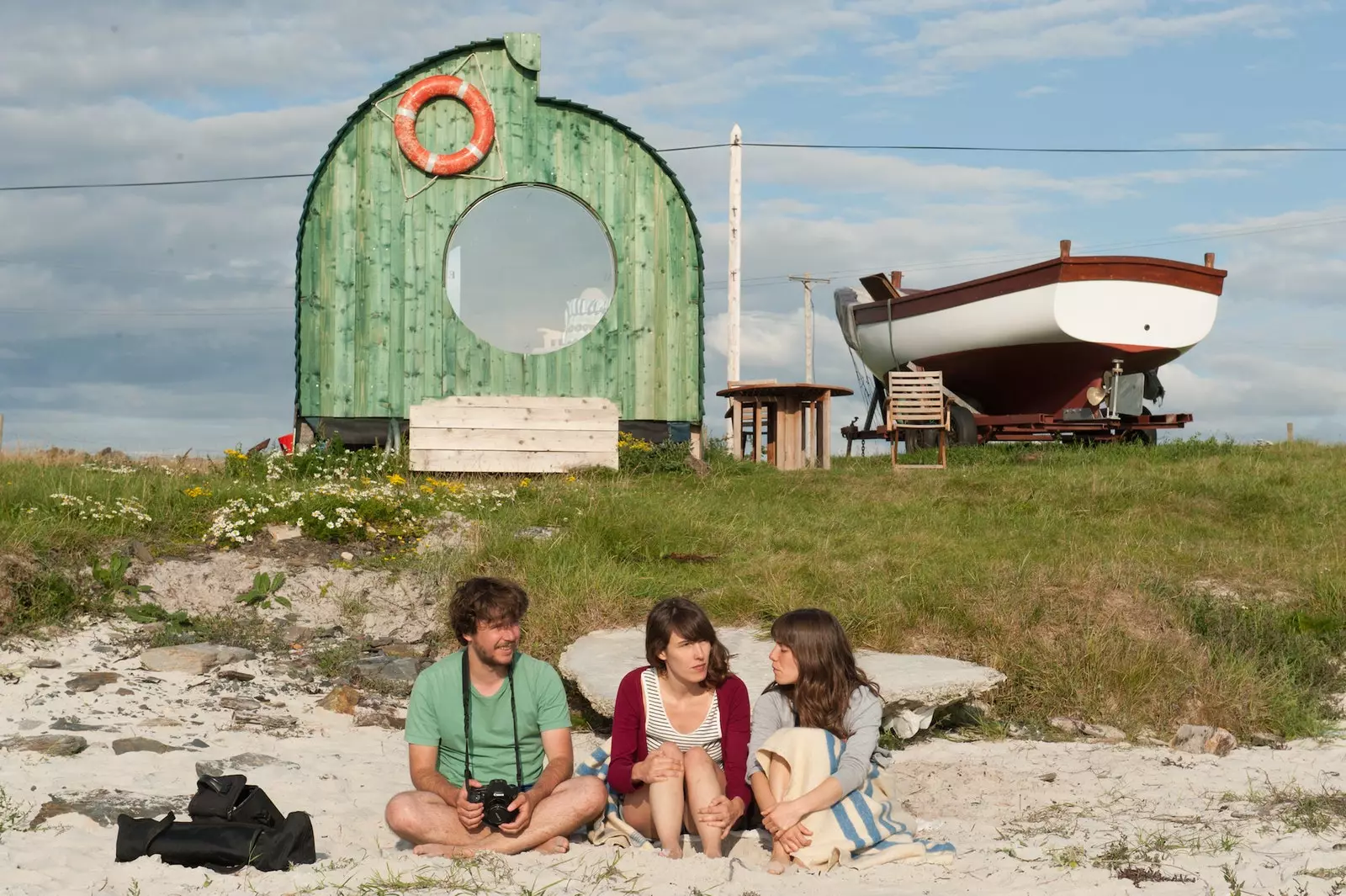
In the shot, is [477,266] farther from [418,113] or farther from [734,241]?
[734,241]

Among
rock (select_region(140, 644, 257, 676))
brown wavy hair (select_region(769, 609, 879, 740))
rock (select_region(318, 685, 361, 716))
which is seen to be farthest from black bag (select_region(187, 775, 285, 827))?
rock (select_region(140, 644, 257, 676))

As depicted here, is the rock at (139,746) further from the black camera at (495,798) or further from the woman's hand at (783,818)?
the woman's hand at (783,818)

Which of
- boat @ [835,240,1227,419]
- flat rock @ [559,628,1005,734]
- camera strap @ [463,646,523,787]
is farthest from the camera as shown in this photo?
boat @ [835,240,1227,419]

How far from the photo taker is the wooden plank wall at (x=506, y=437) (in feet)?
48.9

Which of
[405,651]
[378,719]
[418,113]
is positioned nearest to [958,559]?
[405,651]

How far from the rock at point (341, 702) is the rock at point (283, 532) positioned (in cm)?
305

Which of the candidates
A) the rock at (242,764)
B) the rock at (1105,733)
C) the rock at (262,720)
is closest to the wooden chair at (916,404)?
the rock at (1105,733)

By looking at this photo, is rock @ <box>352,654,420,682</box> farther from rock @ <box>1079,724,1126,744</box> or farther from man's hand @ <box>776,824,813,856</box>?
rock @ <box>1079,724,1126,744</box>

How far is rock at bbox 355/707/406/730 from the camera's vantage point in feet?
23.4

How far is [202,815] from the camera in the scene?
15.2 ft

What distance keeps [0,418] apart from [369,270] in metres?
12.3

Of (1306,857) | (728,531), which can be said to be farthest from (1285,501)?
(1306,857)

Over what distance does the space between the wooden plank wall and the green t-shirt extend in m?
9.86

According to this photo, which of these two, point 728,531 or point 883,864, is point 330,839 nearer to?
point 883,864
